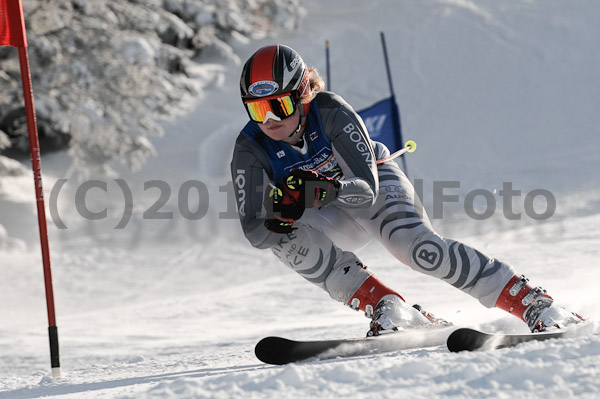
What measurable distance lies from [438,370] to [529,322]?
1.07m

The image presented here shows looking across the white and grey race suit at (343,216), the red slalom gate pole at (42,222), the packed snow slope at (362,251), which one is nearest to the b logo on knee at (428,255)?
the white and grey race suit at (343,216)

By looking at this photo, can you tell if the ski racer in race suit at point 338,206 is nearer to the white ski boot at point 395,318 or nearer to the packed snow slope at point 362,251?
the white ski boot at point 395,318

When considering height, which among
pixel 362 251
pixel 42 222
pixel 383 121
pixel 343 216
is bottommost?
pixel 362 251

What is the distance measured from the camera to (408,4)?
21.1 m

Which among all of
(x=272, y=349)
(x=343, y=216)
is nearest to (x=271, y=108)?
(x=343, y=216)

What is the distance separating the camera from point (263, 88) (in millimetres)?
3326

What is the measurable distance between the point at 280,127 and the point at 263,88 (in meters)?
0.21

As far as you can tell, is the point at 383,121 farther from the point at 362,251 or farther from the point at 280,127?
the point at 280,127

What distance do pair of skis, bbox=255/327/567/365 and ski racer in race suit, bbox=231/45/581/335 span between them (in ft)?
0.36

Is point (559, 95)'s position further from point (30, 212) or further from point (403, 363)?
point (403, 363)

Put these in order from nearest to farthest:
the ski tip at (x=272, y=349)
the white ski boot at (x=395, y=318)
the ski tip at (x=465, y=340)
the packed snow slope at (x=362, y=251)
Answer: the packed snow slope at (x=362, y=251) → the ski tip at (x=465, y=340) → the ski tip at (x=272, y=349) → the white ski boot at (x=395, y=318)

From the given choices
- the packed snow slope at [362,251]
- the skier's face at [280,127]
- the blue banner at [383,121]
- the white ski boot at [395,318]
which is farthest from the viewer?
the blue banner at [383,121]

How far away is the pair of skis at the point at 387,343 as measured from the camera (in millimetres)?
2789

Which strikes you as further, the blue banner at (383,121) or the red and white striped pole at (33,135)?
the blue banner at (383,121)
